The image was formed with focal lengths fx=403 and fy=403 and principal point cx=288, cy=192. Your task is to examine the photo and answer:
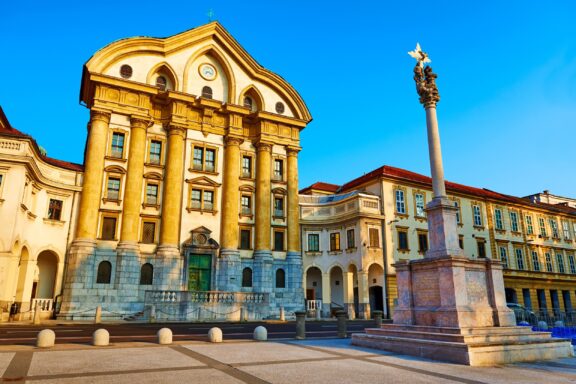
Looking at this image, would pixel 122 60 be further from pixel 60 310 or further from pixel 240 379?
pixel 240 379

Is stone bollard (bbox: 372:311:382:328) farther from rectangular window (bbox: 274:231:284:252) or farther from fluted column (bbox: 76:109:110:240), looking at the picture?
fluted column (bbox: 76:109:110:240)

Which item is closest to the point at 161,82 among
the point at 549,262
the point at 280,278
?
the point at 280,278

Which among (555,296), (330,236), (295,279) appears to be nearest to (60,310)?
(295,279)

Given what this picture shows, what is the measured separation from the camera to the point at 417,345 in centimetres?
1138

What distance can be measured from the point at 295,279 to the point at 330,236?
21.1 feet

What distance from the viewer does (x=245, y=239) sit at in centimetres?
3512

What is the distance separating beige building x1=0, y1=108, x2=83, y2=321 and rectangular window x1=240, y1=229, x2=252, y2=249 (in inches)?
515

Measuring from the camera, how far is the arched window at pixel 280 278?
3500cm

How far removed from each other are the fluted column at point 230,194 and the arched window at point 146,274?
19.5 ft

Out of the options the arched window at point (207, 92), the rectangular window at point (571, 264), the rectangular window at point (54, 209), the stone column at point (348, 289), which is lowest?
the stone column at point (348, 289)

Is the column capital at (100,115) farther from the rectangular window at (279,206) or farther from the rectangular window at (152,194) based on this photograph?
the rectangular window at (279,206)

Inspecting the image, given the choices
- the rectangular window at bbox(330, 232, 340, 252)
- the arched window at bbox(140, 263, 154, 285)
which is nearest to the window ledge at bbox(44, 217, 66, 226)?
the arched window at bbox(140, 263, 154, 285)

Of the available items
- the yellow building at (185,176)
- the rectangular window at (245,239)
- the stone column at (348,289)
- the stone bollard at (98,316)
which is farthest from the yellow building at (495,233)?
the stone bollard at (98,316)

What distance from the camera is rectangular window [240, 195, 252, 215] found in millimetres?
35553
